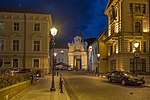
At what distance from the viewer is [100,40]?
66.7 m

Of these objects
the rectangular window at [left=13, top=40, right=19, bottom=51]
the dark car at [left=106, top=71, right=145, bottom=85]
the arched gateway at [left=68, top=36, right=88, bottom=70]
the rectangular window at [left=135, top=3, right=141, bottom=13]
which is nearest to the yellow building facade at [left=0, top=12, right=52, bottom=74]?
the rectangular window at [left=13, top=40, right=19, bottom=51]

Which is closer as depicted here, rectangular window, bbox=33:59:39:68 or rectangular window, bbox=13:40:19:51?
rectangular window, bbox=13:40:19:51

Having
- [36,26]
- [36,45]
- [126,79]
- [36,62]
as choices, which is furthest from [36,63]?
[126,79]

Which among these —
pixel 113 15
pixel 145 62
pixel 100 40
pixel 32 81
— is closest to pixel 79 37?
pixel 100 40

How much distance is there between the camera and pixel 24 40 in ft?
172

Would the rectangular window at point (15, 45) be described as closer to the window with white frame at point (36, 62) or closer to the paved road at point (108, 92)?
the window with white frame at point (36, 62)

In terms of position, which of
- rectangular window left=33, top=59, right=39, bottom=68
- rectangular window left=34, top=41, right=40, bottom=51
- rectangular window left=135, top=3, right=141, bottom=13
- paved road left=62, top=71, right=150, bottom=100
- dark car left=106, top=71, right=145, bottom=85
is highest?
rectangular window left=135, top=3, right=141, bottom=13

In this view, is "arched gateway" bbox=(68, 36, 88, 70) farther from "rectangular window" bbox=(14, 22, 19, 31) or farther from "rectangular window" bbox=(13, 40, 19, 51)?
"rectangular window" bbox=(14, 22, 19, 31)

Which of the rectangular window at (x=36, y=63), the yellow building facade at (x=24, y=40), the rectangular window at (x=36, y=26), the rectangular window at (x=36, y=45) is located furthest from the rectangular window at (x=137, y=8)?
the rectangular window at (x=36, y=63)

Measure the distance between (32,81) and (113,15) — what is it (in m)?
31.1

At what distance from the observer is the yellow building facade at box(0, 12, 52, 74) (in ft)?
169

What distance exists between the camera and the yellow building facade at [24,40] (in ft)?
169

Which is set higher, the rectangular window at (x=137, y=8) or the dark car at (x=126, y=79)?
the rectangular window at (x=137, y=8)

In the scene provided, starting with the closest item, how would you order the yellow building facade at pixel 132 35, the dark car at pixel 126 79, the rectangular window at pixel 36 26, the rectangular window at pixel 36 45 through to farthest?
the dark car at pixel 126 79 → the yellow building facade at pixel 132 35 → the rectangular window at pixel 36 45 → the rectangular window at pixel 36 26
